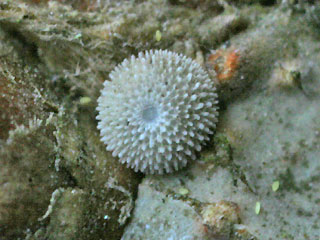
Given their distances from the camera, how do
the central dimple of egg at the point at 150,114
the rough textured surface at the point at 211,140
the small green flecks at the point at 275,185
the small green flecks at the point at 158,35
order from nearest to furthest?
the rough textured surface at the point at 211,140 < the central dimple of egg at the point at 150,114 < the small green flecks at the point at 275,185 < the small green flecks at the point at 158,35

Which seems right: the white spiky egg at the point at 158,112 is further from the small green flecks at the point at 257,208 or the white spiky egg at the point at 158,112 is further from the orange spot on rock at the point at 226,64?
the small green flecks at the point at 257,208

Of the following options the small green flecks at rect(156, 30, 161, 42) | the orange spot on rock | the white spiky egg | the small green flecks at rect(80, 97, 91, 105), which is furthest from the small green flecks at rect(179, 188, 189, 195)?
the small green flecks at rect(156, 30, 161, 42)

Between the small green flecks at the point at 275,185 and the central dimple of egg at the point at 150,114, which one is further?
the small green flecks at the point at 275,185

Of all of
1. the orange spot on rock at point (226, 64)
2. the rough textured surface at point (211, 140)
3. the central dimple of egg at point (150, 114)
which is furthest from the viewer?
the orange spot on rock at point (226, 64)

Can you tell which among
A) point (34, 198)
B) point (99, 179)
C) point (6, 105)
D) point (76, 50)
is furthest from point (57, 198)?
point (76, 50)

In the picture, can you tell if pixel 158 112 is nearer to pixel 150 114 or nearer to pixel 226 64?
pixel 150 114

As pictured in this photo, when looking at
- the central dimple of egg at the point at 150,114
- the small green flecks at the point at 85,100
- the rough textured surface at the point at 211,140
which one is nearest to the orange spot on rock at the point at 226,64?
the rough textured surface at the point at 211,140

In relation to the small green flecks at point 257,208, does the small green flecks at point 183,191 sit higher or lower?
higher

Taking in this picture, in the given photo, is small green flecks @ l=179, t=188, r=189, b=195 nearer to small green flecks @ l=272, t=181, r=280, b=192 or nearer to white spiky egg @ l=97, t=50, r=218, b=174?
white spiky egg @ l=97, t=50, r=218, b=174

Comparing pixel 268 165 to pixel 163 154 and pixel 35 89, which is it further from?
pixel 35 89
